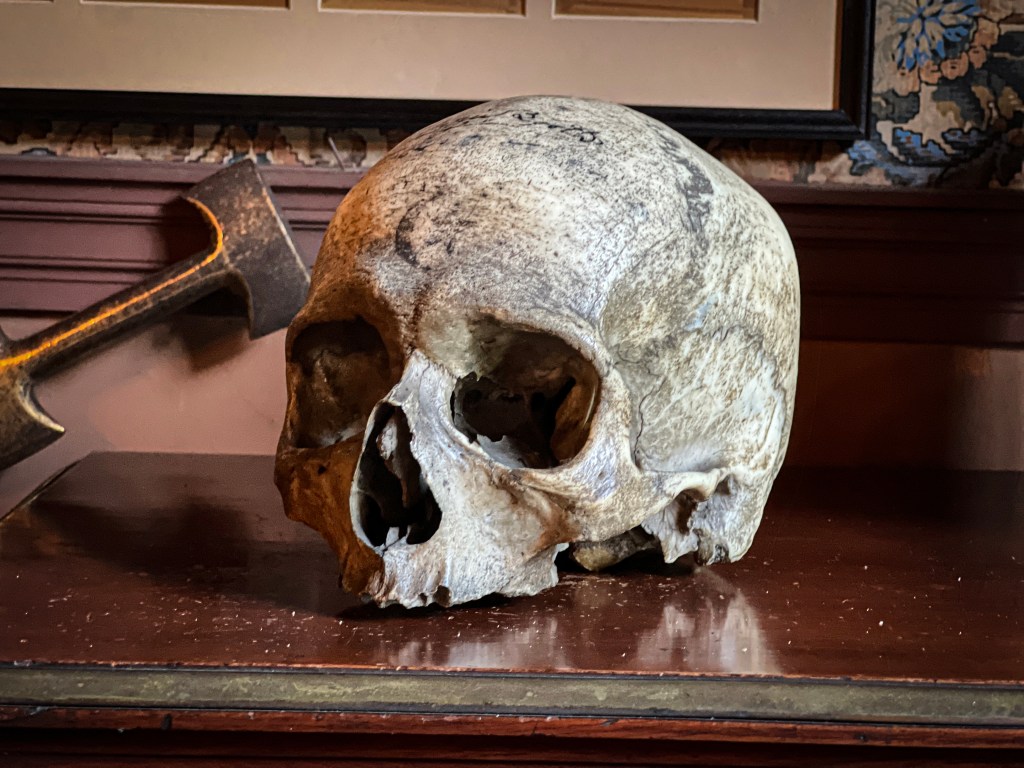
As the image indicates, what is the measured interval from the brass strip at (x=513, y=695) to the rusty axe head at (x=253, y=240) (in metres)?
0.74

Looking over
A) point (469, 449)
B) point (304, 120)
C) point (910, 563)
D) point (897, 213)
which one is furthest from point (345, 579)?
point (897, 213)

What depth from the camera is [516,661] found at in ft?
2.55

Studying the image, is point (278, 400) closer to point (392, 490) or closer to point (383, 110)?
point (383, 110)

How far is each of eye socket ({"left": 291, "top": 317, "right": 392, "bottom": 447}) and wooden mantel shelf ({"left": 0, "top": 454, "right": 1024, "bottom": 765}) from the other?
128mm

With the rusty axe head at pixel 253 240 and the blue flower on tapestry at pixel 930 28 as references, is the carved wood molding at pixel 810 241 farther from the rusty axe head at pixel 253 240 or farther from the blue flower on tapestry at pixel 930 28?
the blue flower on tapestry at pixel 930 28

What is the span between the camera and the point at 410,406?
85 centimetres

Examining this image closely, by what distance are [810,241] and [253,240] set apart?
699 mm

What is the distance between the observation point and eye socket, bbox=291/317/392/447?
0.97 meters

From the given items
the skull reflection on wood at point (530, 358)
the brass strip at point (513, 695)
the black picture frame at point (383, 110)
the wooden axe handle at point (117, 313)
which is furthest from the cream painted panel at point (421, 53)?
the brass strip at point (513, 695)

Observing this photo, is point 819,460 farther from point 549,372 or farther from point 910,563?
point 549,372

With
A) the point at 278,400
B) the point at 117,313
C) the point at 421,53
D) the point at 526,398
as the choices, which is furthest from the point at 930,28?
the point at 117,313

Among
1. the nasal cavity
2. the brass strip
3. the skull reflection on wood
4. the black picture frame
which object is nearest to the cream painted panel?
the black picture frame

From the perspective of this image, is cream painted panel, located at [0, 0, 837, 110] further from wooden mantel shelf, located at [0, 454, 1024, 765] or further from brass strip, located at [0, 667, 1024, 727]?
brass strip, located at [0, 667, 1024, 727]

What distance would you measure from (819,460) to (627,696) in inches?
35.0
